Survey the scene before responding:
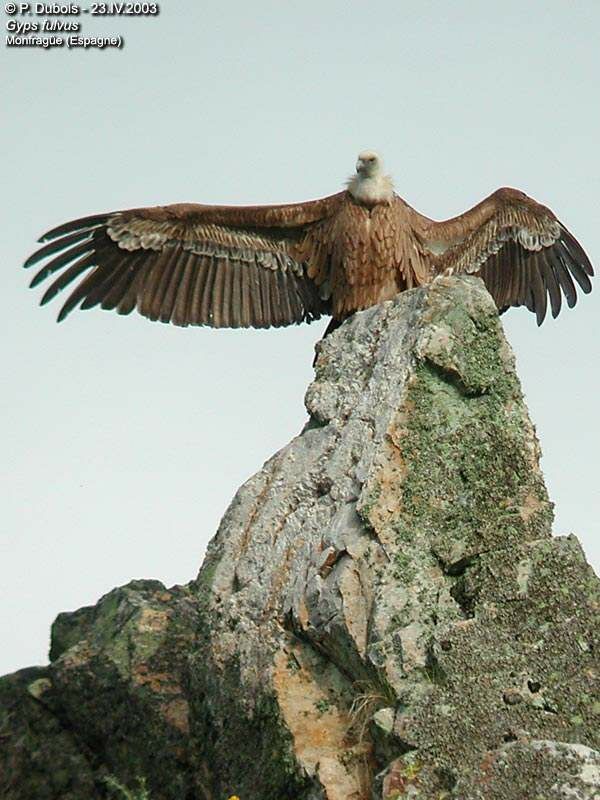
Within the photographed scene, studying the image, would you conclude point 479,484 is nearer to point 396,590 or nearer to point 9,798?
point 396,590

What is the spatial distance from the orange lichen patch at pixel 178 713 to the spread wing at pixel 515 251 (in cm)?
360

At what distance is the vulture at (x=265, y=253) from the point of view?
955 cm

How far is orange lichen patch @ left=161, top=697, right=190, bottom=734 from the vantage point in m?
7.64

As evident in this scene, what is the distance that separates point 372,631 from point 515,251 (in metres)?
4.62

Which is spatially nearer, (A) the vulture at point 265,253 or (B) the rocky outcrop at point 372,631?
(B) the rocky outcrop at point 372,631

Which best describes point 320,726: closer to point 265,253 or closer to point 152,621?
point 152,621

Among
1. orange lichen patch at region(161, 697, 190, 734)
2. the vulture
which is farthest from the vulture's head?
orange lichen patch at region(161, 697, 190, 734)

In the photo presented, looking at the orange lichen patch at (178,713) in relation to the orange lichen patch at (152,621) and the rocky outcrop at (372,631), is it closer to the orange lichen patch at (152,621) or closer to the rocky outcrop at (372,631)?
the rocky outcrop at (372,631)

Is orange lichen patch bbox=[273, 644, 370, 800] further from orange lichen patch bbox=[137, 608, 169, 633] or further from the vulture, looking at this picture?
the vulture

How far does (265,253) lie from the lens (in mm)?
9992

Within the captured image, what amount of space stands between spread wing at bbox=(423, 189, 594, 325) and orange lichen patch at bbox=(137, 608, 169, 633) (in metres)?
3.13

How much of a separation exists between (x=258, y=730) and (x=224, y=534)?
4.08ft

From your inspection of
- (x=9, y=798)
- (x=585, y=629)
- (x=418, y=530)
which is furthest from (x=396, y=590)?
(x=9, y=798)

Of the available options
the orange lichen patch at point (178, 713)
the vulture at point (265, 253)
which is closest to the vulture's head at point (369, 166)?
the vulture at point (265, 253)
